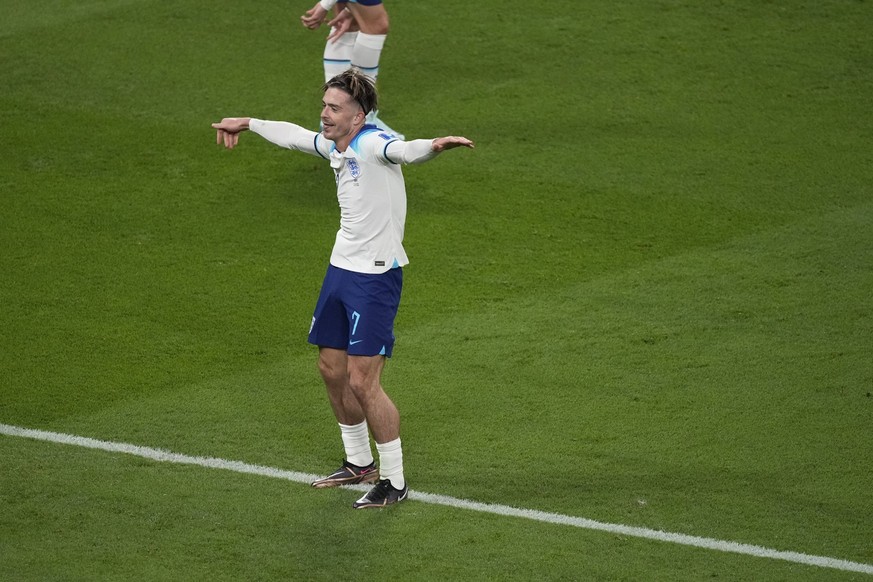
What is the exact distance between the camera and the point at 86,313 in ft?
28.4

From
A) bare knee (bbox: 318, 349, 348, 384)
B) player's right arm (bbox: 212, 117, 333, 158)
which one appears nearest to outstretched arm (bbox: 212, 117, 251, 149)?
player's right arm (bbox: 212, 117, 333, 158)

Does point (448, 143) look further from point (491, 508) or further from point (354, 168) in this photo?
point (491, 508)

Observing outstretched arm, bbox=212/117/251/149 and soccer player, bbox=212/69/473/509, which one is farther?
outstretched arm, bbox=212/117/251/149

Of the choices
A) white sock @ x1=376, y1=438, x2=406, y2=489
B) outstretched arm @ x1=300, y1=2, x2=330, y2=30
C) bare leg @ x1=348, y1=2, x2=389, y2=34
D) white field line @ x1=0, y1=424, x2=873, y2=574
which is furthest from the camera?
outstretched arm @ x1=300, y1=2, x2=330, y2=30

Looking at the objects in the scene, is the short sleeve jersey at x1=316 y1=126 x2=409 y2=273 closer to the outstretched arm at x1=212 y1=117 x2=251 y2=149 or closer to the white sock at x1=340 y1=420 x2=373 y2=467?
the outstretched arm at x1=212 y1=117 x2=251 y2=149

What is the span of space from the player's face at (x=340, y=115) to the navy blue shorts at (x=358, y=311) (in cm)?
66

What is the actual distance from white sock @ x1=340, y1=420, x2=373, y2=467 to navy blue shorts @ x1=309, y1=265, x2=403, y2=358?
482 millimetres

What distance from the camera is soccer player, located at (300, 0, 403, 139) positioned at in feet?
33.7

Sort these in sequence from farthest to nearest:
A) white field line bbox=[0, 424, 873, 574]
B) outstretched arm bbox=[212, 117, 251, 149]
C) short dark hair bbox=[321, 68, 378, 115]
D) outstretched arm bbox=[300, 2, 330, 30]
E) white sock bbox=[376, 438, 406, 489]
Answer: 1. outstretched arm bbox=[300, 2, 330, 30]
2. outstretched arm bbox=[212, 117, 251, 149]
3. white sock bbox=[376, 438, 406, 489]
4. short dark hair bbox=[321, 68, 378, 115]
5. white field line bbox=[0, 424, 873, 574]

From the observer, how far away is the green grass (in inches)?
247

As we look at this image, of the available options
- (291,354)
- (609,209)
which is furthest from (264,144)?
(291,354)

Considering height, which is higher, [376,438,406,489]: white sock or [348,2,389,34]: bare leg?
[348,2,389,34]: bare leg

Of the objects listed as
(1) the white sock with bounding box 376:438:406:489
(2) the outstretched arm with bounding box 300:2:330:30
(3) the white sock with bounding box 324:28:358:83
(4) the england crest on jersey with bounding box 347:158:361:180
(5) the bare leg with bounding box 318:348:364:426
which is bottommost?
(1) the white sock with bounding box 376:438:406:489

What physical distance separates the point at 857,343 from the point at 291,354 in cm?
359
